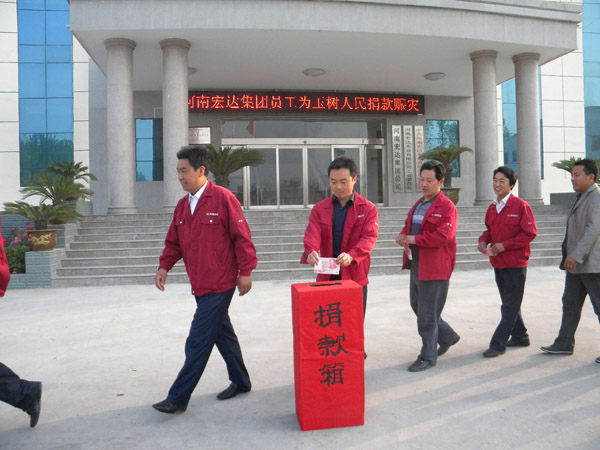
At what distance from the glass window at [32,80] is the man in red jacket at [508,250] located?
15.8 meters

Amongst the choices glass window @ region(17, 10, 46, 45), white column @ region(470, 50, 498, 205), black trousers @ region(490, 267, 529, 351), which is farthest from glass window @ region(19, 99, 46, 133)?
black trousers @ region(490, 267, 529, 351)

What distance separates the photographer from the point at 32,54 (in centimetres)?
1588

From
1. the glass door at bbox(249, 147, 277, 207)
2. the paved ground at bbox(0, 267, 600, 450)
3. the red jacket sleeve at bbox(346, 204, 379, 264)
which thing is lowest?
the paved ground at bbox(0, 267, 600, 450)

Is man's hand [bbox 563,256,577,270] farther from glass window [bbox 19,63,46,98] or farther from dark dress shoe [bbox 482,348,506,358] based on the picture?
glass window [bbox 19,63,46,98]

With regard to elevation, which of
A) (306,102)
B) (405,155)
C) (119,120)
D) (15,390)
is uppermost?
(306,102)

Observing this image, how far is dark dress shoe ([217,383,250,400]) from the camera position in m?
3.33

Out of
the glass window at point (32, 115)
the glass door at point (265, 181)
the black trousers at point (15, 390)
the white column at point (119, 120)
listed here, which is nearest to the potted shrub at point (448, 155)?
the glass door at point (265, 181)

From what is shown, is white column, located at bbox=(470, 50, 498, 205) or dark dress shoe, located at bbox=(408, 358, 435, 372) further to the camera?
white column, located at bbox=(470, 50, 498, 205)

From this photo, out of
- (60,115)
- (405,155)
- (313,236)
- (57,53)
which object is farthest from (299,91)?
(313,236)

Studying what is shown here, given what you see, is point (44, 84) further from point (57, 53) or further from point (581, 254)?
point (581, 254)

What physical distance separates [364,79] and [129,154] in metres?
7.50

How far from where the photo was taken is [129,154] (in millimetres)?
11977

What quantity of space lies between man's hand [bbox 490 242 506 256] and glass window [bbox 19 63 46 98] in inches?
627

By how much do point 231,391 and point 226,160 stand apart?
1101 cm
